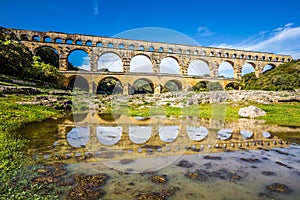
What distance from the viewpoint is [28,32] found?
160 feet

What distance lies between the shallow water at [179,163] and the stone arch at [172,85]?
142 feet

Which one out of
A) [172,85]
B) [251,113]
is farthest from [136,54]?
[251,113]

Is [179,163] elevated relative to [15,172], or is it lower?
lower

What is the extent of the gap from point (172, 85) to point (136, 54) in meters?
12.6

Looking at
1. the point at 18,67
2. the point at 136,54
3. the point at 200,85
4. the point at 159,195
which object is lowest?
the point at 159,195

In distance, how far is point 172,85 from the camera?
5669cm

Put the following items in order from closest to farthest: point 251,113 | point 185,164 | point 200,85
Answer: point 185,164
point 251,113
point 200,85

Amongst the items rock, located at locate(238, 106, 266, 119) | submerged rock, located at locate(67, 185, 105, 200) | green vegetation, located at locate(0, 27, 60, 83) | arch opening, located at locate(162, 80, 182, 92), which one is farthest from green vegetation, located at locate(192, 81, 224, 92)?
submerged rock, located at locate(67, 185, 105, 200)

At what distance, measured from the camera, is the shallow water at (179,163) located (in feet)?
12.4

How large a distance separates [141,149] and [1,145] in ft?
13.0

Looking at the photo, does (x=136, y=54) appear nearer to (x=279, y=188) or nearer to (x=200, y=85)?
(x=200, y=85)

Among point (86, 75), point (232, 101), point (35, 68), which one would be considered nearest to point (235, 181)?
point (232, 101)

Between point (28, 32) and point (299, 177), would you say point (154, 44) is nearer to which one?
point (28, 32)

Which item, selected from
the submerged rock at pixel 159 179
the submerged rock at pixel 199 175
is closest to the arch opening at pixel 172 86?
the submerged rock at pixel 199 175
